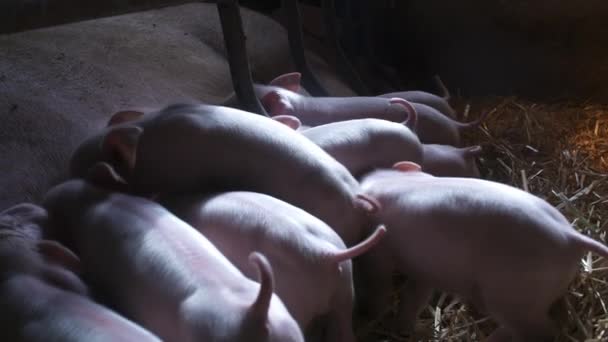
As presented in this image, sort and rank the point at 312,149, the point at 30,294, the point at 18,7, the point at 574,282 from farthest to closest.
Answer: the point at 574,282 < the point at 312,149 < the point at 18,7 < the point at 30,294

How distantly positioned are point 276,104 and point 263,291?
3.56ft

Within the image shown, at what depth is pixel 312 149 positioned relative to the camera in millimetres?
1333

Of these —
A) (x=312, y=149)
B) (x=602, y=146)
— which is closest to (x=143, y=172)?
(x=312, y=149)

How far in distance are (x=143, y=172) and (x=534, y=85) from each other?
6.75ft

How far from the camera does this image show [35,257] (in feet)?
3.53

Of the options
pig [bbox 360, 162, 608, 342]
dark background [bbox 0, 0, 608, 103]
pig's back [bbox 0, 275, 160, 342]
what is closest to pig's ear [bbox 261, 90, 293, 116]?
pig [bbox 360, 162, 608, 342]

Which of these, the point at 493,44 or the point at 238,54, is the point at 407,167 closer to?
the point at 238,54

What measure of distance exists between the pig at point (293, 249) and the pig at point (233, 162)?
10 centimetres

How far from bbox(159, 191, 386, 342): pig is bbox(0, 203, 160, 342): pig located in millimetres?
238

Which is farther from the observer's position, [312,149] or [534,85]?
[534,85]

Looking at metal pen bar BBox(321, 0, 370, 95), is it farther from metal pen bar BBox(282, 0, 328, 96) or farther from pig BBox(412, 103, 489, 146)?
pig BBox(412, 103, 489, 146)

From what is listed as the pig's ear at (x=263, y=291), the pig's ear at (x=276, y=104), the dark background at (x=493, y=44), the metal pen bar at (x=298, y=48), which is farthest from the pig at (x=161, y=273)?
the dark background at (x=493, y=44)

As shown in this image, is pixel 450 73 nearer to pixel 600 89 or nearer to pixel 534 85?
pixel 534 85

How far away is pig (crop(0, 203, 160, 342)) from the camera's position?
87cm
